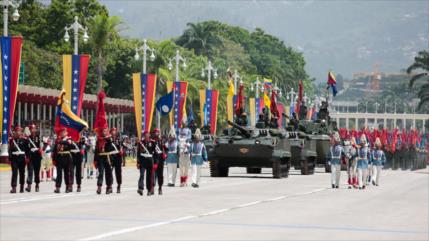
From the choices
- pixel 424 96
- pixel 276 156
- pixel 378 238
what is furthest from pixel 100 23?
pixel 424 96

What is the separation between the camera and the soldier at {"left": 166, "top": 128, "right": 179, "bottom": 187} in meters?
36.7

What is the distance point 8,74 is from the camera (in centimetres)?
4309

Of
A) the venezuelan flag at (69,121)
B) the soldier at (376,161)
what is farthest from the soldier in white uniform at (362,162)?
Result: the venezuelan flag at (69,121)

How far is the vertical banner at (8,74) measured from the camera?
42.9m

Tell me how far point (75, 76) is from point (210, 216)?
87.0 ft

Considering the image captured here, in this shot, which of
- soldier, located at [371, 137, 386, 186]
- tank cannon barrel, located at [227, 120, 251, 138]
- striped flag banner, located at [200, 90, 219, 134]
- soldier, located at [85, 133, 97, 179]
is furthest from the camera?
striped flag banner, located at [200, 90, 219, 134]

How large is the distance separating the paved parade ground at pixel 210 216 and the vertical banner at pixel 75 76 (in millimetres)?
14353

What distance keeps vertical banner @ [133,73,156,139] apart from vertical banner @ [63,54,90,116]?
9763mm

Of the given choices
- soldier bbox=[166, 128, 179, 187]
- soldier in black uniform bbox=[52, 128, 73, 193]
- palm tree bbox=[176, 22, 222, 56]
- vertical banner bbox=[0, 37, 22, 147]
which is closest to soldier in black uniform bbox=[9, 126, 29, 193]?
soldier in black uniform bbox=[52, 128, 73, 193]

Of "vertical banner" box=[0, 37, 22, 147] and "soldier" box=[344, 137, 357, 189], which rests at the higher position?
"vertical banner" box=[0, 37, 22, 147]

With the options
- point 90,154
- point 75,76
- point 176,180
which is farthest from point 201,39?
point 176,180

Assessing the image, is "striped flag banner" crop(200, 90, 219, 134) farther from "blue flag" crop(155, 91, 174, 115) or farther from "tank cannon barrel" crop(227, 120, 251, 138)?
"blue flag" crop(155, 91, 174, 115)

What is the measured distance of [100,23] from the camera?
292 feet

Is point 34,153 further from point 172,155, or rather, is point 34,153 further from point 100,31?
point 100,31
